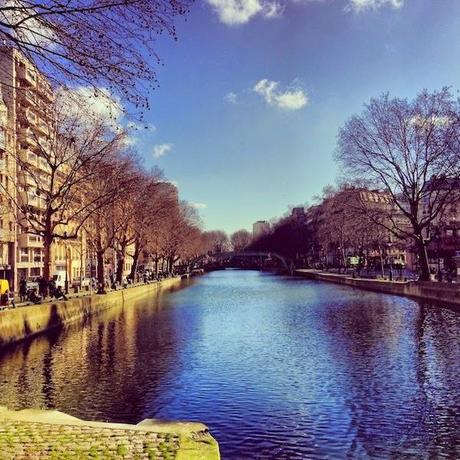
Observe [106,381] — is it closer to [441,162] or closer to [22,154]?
[441,162]

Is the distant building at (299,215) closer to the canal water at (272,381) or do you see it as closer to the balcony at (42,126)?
the balcony at (42,126)

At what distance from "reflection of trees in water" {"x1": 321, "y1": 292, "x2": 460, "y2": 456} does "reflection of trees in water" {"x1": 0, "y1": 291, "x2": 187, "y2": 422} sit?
240 inches

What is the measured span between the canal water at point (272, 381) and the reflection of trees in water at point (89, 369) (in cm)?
5

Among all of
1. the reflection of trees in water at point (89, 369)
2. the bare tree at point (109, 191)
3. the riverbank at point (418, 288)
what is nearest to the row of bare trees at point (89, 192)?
the bare tree at point (109, 191)

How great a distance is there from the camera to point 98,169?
44.4 m

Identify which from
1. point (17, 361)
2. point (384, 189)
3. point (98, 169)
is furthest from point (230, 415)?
point (384, 189)

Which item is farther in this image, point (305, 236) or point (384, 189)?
point (305, 236)

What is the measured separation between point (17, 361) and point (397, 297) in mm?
38764

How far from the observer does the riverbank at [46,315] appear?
2820 cm

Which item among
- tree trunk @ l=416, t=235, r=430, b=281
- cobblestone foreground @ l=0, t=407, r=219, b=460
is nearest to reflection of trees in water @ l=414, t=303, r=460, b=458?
cobblestone foreground @ l=0, t=407, r=219, b=460

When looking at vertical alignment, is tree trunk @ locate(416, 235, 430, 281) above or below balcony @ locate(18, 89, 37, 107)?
below

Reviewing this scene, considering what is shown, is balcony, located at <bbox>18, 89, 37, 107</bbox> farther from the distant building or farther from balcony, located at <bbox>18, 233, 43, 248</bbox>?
the distant building

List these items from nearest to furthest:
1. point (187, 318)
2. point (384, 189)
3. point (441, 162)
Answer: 1. point (187, 318)
2. point (441, 162)
3. point (384, 189)

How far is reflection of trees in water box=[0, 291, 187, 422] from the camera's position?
1633cm
